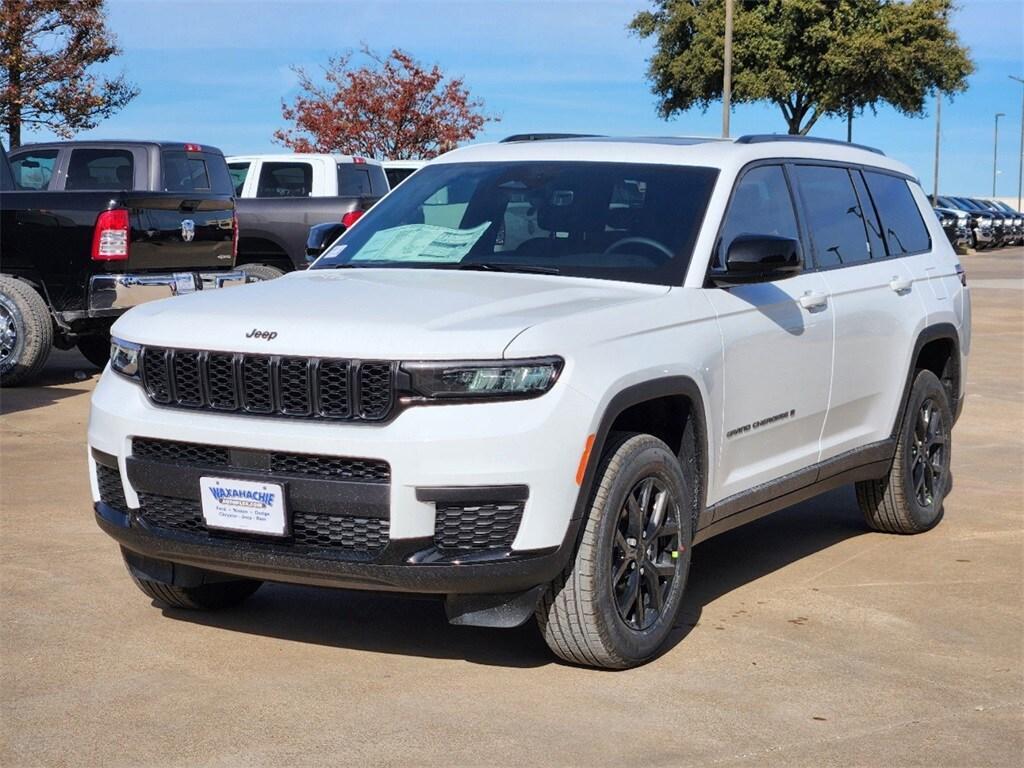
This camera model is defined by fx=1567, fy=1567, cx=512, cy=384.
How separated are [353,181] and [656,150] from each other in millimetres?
12430

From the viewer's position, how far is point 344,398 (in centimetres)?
475

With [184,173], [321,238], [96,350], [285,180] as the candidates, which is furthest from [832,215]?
[285,180]

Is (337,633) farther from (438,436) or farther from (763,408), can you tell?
(763,408)

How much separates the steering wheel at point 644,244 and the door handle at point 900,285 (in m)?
1.78

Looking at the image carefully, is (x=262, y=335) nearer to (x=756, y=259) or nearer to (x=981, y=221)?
(x=756, y=259)

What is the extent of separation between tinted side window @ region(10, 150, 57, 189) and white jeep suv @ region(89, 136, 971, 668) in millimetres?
7863

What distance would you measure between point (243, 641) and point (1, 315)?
7601mm

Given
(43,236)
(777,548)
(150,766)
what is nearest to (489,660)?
(150,766)

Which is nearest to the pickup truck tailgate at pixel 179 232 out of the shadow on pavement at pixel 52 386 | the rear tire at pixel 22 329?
the rear tire at pixel 22 329

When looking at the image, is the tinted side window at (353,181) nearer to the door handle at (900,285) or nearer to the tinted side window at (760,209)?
the door handle at (900,285)

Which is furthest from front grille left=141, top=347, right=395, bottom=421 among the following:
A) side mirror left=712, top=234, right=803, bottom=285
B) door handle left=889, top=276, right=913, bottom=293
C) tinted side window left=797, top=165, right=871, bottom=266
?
door handle left=889, top=276, right=913, bottom=293

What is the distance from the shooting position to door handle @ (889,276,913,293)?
714 cm

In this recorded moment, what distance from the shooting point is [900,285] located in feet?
23.6

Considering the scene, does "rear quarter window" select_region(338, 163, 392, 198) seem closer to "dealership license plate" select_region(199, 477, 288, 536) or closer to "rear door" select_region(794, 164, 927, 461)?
"rear door" select_region(794, 164, 927, 461)
